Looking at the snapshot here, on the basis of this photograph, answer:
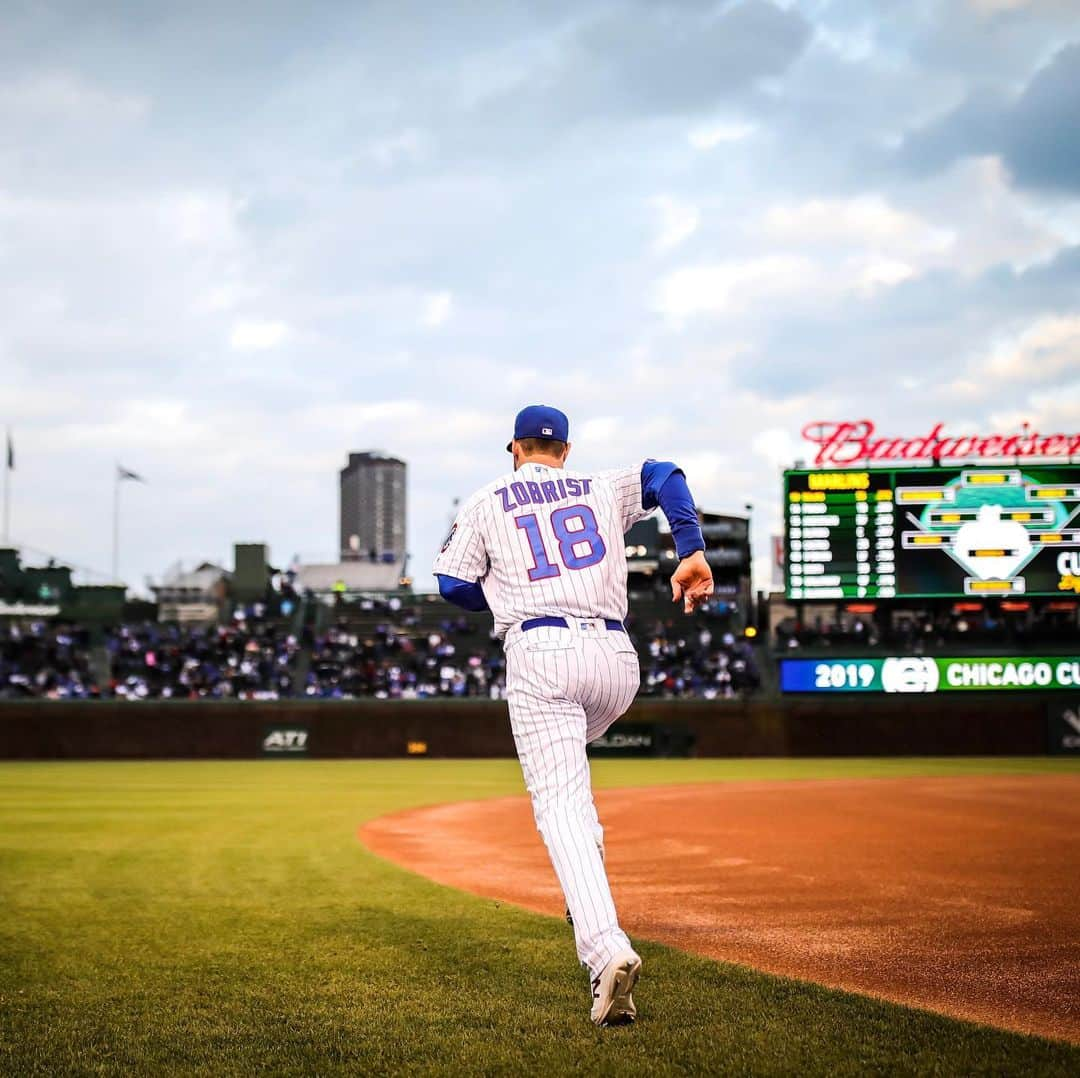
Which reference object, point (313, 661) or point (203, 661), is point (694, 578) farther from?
point (203, 661)

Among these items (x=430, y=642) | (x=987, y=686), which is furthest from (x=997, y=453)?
(x=430, y=642)

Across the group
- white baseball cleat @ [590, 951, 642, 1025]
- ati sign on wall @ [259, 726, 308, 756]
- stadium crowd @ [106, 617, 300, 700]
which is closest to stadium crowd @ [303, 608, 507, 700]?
stadium crowd @ [106, 617, 300, 700]

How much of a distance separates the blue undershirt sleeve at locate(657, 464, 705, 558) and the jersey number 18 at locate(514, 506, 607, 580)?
0.27m

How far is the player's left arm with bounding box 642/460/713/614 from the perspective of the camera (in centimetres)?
423

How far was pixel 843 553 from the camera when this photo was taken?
2522cm

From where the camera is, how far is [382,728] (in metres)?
30.0

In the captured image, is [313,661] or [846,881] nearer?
[846,881]

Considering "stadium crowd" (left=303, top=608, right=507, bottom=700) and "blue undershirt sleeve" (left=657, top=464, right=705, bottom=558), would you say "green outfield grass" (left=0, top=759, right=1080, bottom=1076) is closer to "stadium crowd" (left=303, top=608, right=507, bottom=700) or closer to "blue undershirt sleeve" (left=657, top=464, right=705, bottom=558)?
"blue undershirt sleeve" (left=657, top=464, right=705, bottom=558)

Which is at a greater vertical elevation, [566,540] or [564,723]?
[566,540]

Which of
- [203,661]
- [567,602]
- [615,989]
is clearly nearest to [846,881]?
[615,989]

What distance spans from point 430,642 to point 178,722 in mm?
8572

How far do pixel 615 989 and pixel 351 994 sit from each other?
128 cm

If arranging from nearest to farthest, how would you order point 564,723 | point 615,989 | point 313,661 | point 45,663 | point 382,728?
1. point 615,989
2. point 564,723
3. point 382,728
4. point 45,663
5. point 313,661

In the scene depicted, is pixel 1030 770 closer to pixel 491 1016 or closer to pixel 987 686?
pixel 987 686
